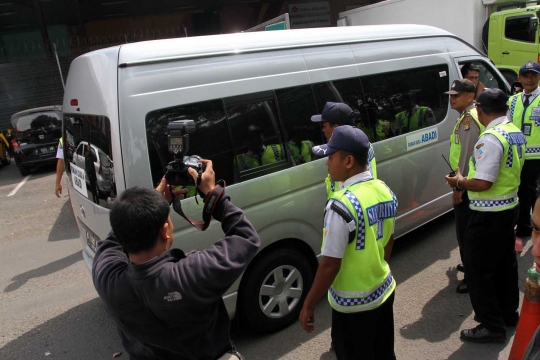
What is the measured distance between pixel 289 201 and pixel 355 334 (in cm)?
130

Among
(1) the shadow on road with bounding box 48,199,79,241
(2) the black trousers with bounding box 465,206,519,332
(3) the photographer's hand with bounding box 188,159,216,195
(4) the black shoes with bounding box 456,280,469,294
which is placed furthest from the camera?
(1) the shadow on road with bounding box 48,199,79,241

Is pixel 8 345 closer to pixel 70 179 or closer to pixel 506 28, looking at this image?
pixel 70 179

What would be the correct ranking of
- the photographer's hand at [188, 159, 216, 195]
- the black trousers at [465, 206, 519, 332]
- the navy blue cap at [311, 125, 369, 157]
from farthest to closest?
the black trousers at [465, 206, 519, 332] → the navy blue cap at [311, 125, 369, 157] → the photographer's hand at [188, 159, 216, 195]

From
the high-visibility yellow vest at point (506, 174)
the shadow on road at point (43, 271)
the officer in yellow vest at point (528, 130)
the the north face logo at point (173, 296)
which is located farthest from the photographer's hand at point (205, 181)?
the shadow on road at point (43, 271)

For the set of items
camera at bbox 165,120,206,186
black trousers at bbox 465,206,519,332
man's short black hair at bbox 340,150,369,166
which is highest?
camera at bbox 165,120,206,186

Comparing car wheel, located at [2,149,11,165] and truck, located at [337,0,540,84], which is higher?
truck, located at [337,0,540,84]

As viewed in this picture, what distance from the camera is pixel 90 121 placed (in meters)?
2.83

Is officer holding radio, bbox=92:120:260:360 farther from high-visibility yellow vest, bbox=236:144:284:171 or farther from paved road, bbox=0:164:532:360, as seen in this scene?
paved road, bbox=0:164:532:360

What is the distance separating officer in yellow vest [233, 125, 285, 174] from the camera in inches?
117

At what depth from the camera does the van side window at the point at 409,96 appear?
3918 millimetres

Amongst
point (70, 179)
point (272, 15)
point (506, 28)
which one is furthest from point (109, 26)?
point (70, 179)

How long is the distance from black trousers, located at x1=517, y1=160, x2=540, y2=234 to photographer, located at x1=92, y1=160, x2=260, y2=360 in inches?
156

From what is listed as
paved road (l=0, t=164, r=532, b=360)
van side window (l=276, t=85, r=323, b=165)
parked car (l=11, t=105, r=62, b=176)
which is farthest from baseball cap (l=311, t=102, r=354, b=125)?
parked car (l=11, t=105, r=62, b=176)

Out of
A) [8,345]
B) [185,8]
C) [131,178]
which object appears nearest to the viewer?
[131,178]
